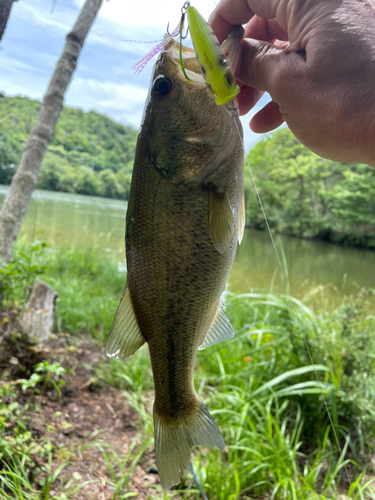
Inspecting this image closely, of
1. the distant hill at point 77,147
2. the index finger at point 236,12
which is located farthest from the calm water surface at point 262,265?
the index finger at point 236,12

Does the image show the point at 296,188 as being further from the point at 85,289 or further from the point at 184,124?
the point at 184,124

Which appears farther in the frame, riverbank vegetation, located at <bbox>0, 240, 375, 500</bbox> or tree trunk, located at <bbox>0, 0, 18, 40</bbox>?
tree trunk, located at <bbox>0, 0, 18, 40</bbox>

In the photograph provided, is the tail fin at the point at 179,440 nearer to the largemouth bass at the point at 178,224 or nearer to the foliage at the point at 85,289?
the largemouth bass at the point at 178,224

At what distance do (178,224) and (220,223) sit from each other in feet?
0.51

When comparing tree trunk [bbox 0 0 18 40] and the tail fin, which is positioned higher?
tree trunk [bbox 0 0 18 40]

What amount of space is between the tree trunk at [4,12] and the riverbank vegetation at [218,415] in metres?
2.06

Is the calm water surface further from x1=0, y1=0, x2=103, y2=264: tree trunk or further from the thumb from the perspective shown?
the thumb

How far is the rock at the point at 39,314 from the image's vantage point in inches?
145

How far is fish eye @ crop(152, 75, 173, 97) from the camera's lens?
1.32 meters

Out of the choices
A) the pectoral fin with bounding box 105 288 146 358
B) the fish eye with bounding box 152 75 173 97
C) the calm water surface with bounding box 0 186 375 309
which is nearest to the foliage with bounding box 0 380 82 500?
the pectoral fin with bounding box 105 288 146 358

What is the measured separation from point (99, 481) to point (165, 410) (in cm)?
177

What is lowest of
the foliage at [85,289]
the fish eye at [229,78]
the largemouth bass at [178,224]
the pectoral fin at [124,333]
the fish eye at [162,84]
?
the foliage at [85,289]

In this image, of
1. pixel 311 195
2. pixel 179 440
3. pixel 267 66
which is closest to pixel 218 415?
pixel 179 440

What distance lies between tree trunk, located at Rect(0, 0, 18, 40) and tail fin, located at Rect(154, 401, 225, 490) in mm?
3250
